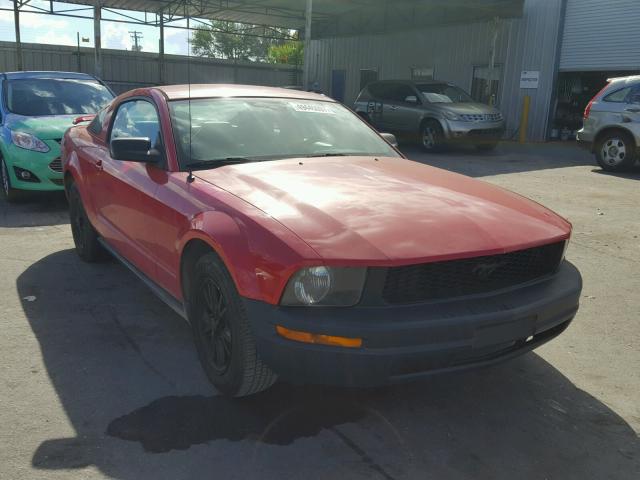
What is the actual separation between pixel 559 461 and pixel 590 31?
1641cm

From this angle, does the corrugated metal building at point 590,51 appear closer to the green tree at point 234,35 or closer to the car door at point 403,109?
the car door at point 403,109

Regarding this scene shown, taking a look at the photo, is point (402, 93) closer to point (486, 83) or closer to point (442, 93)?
point (442, 93)

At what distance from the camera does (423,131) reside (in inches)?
558

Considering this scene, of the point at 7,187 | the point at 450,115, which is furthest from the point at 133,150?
the point at 450,115

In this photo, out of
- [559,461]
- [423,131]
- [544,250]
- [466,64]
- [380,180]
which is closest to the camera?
[559,461]

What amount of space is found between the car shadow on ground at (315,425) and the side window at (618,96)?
889cm

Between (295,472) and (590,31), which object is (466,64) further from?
(295,472)

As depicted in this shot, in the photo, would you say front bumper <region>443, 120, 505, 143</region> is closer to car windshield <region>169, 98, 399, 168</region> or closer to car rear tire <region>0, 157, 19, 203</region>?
car rear tire <region>0, 157, 19, 203</region>

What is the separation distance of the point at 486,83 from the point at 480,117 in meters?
5.96

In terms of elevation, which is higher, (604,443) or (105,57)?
(105,57)

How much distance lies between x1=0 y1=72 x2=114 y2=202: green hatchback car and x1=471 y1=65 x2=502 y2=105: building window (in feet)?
41.6

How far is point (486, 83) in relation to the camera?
745 inches

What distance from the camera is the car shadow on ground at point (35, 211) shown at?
6574 millimetres

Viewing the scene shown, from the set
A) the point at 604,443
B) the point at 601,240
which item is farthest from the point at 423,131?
the point at 604,443
